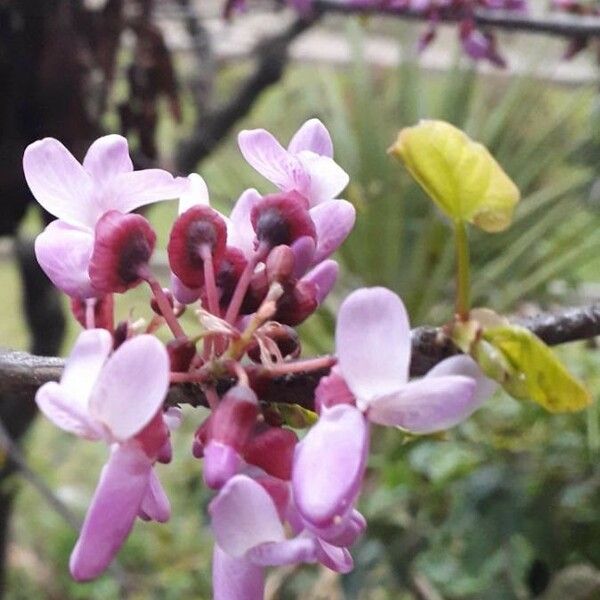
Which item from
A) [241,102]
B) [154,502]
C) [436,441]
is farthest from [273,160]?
[241,102]

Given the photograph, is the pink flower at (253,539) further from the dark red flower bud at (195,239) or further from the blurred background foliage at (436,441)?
the blurred background foliage at (436,441)

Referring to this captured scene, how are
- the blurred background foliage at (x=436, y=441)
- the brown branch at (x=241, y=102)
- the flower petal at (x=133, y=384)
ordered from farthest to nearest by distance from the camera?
the brown branch at (x=241, y=102)
the blurred background foliage at (x=436, y=441)
the flower petal at (x=133, y=384)

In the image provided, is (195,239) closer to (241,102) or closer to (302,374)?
(302,374)

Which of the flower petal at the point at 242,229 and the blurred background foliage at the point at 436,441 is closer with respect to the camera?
the flower petal at the point at 242,229

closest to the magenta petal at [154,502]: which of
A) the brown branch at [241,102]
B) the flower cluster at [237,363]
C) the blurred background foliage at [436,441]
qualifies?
the flower cluster at [237,363]

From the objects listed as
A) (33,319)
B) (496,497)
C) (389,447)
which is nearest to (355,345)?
(496,497)

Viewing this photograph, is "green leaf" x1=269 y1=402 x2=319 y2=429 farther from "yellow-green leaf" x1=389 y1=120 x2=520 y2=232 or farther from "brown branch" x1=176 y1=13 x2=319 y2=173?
"brown branch" x1=176 y1=13 x2=319 y2=173
